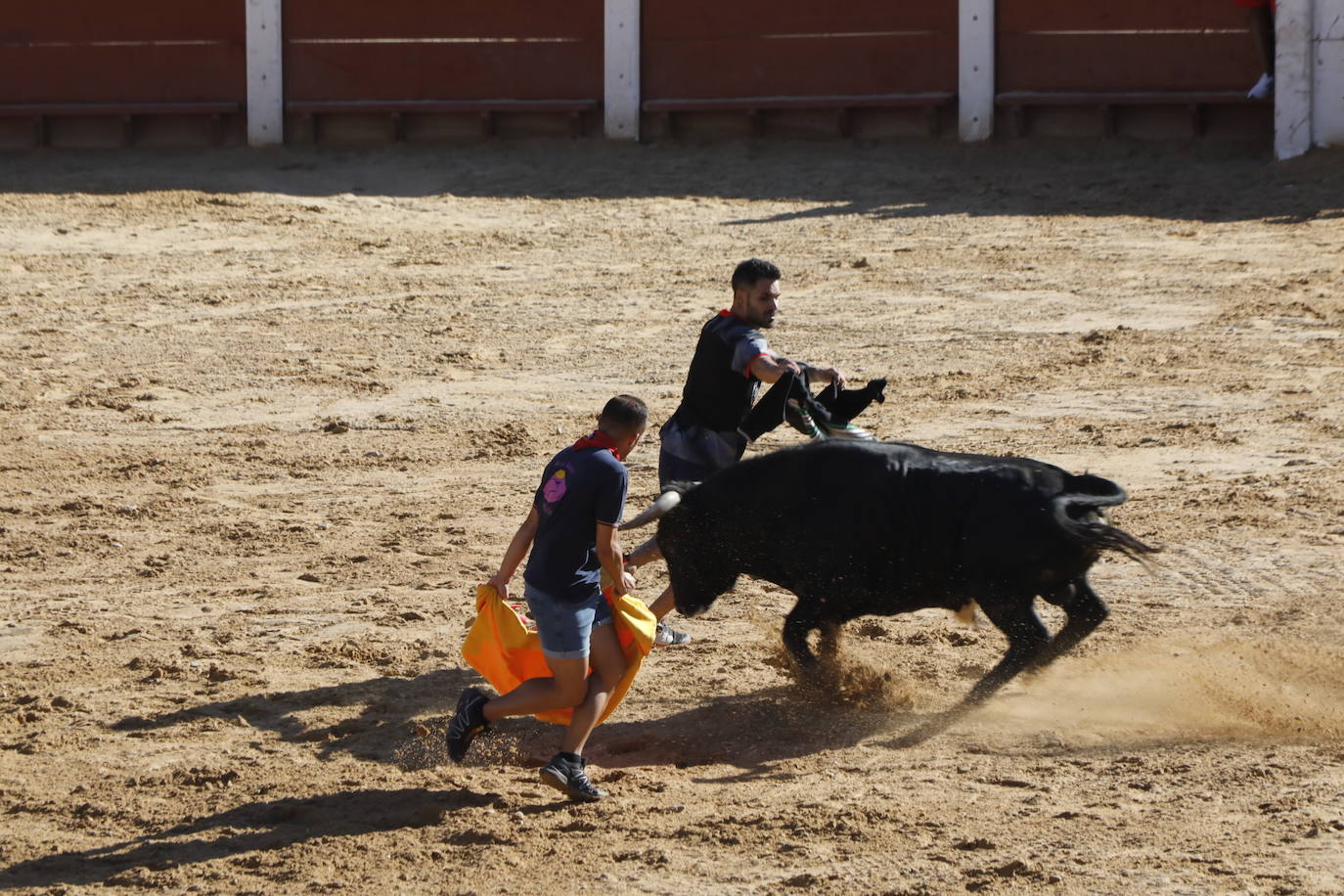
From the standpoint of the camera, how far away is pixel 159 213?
13.9 meters

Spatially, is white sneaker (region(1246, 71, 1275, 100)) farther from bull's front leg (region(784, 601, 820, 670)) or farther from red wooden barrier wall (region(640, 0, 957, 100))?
bull's front leg (region(784, 601, 820, 670))

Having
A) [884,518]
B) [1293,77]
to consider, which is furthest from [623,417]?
[1293,77]

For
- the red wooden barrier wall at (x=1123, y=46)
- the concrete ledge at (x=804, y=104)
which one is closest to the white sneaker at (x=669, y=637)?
the concrete ledge at (x=804, y=104)

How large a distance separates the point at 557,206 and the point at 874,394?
28.0ft

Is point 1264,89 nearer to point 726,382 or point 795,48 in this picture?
point 795,48

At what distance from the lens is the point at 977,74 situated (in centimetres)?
1555

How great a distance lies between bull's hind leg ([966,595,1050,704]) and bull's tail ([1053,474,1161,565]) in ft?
0.99

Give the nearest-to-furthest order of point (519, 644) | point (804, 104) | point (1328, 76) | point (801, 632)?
point (519, 644) → point (801, 632) → point (1328, 76) → point (804, 104)

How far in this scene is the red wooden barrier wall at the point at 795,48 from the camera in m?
15.8

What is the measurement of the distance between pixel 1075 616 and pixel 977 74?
1078 cm

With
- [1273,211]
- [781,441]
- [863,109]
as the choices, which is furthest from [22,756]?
[863,109]

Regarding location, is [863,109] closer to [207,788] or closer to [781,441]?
[781,441]

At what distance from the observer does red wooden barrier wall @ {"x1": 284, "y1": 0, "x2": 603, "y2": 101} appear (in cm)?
1619

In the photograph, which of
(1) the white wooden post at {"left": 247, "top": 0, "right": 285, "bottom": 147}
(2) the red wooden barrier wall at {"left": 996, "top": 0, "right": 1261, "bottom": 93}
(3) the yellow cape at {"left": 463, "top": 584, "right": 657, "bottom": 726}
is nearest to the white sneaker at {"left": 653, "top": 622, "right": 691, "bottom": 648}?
(3) the yellow cape at {"left": 463, "top": 584, "right": 657, "bottom": 726}
